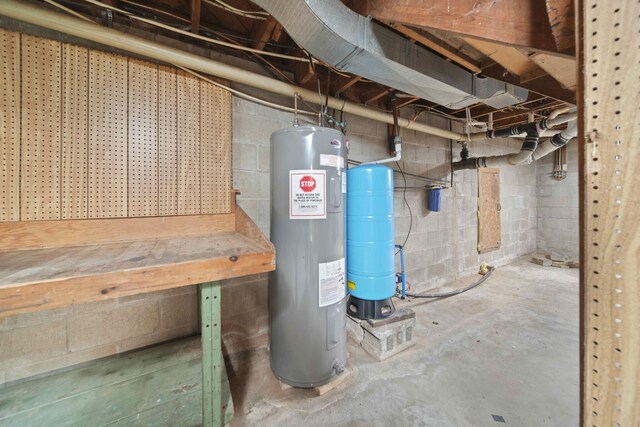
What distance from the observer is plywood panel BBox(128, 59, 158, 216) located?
133 cm

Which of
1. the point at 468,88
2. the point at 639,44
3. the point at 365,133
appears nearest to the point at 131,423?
the point at 639,44

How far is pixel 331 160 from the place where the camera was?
138cm

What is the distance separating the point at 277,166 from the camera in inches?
Result: 55.8

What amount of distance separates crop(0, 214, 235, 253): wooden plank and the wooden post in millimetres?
672

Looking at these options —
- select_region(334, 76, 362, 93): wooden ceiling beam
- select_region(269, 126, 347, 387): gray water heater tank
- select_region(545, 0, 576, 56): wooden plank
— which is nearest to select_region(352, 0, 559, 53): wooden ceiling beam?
select_region(545, 0, 576, 56): wooden plank

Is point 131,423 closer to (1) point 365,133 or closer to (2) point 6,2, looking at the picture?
(2) point 6,2

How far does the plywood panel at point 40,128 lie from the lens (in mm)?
1129

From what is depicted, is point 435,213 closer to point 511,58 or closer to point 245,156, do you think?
point 511,58

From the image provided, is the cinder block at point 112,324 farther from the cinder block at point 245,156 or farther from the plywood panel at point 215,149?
the cinder block at point 245,156

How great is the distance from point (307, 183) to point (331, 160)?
199mm

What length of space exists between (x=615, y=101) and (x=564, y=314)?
2851 mm

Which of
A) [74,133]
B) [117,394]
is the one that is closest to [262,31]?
[74,133]

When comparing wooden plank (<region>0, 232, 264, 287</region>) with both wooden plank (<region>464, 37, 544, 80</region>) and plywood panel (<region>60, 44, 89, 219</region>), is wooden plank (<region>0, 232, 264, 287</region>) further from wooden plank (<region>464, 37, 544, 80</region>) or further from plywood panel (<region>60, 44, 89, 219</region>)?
wooden plank (<region>464, 37, 544, 80</region>)

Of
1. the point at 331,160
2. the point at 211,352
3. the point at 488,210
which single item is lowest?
the point at 211,352
